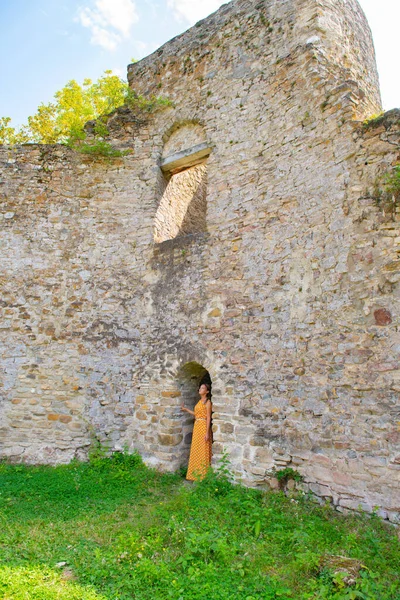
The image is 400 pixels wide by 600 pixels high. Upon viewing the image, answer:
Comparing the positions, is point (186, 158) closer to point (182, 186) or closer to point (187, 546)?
point (182, 186)

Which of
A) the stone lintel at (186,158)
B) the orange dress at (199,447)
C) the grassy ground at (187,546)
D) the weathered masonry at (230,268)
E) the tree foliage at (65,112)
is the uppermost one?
the tree foliage at (65,112)

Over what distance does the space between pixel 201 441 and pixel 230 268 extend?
2765 millimetres

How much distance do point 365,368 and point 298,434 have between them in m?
1.26

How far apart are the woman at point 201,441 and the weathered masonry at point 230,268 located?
393 mm

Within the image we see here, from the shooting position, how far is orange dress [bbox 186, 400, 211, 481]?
6.51 meters

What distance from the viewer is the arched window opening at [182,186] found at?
7910mm

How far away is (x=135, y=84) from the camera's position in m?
9.22

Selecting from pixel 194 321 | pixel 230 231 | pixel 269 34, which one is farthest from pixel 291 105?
pixel 194 321

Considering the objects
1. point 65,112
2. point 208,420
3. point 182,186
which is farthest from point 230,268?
point 65,112

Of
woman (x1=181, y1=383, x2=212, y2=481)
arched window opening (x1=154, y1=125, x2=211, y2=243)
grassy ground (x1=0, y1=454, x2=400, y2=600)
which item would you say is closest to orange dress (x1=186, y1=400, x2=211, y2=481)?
woman (x1=181, y1=383, x2=212, y2=481)

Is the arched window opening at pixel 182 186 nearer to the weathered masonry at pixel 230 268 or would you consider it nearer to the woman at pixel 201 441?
the weathered masonry at pixel 230 268

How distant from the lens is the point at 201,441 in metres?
6.63

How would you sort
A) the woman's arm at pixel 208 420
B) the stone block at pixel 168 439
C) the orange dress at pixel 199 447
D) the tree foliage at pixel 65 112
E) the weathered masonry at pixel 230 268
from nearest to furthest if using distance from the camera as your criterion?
the weathered masonry at pixel 230 268, the orange dress at pixel 199 447, the woman's arm at pixel 208 420, the stone block at pixel 168 439, the tree foliage at pixel 65 112

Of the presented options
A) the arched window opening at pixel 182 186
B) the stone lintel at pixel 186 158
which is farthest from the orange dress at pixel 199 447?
the stone lintel at pixel 186 158
